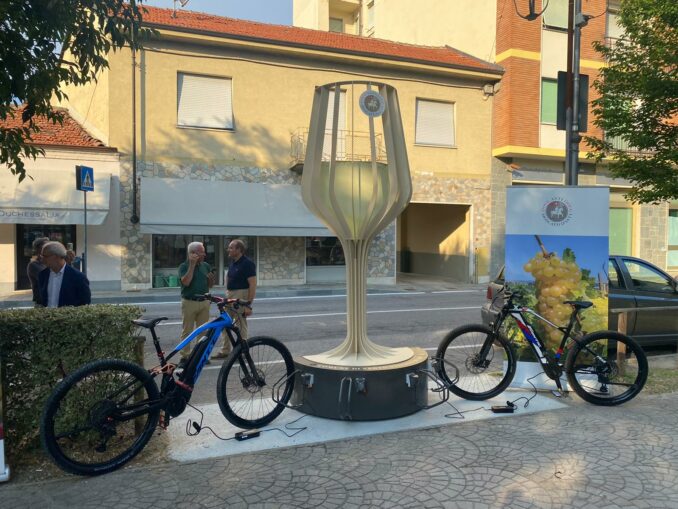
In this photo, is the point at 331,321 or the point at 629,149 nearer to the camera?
the point at 331,321

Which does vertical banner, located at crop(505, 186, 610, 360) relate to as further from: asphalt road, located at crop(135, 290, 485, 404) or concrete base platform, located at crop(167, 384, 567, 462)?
asphalt road, located at crop(135, 290, 485, 404)

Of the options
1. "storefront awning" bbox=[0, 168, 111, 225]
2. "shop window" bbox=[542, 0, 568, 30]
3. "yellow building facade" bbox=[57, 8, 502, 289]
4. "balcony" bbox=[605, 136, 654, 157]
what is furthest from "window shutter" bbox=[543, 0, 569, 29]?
"storefront awning" bbox=[0, 168, 111, 225]

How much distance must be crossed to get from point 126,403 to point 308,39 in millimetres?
18294

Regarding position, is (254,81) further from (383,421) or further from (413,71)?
(383,421)

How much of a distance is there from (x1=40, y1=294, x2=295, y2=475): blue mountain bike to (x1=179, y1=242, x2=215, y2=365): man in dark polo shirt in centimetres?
224

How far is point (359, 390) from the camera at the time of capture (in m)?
4.45

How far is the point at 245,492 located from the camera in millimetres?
3367

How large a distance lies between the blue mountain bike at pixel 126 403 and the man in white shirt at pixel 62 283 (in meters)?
1.54

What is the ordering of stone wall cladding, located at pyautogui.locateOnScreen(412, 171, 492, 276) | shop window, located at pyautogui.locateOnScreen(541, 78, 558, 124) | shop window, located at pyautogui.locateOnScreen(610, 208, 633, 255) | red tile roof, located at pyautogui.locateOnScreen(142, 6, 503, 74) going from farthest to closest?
shop window, located at pyautogui.locateOnScreen(610, 208, 633, 255), shop window, located at pyautogui.locateOnScreen(541, 78, 558, 124), stone wall cladding, located at pyautogui.locateOnScreen(412, 171, 492, 276), red tile roof, located at pyautogui.locateOnScreen(142, 6, 503, 74)

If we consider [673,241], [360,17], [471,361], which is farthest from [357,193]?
[360,17]

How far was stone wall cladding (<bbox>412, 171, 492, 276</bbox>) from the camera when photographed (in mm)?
19375

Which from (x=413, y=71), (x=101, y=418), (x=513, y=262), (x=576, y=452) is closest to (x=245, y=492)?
(x=101, y=418)

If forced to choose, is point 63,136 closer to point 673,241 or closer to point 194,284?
point 194,284

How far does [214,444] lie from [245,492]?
85 cm
